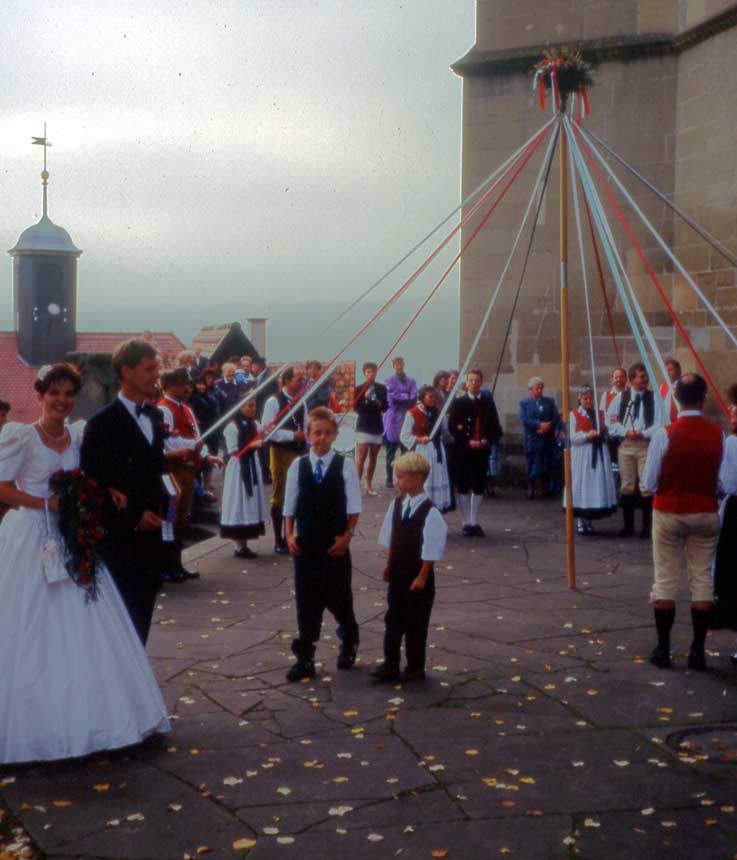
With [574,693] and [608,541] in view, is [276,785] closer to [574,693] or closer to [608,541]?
[574,693]

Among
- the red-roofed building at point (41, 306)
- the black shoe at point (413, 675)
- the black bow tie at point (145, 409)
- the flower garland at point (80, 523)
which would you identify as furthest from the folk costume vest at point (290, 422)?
the red-roofed building at point (41, 306)

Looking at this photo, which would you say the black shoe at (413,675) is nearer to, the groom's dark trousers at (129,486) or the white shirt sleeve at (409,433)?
the groom's dark trousers at (129,486)

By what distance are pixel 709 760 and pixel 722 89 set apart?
10.5 m

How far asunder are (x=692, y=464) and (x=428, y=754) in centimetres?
260

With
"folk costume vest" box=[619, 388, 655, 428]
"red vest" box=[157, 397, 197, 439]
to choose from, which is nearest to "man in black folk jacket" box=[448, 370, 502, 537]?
"folk costume vest" box=[619, 388, 655, 428]

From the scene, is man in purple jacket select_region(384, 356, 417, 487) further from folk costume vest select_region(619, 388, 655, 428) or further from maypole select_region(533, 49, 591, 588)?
maypole select_region(533, 49, 591, 588)

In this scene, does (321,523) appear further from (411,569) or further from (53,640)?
(53,640)

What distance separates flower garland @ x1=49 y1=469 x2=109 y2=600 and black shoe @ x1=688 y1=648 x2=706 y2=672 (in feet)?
11.9

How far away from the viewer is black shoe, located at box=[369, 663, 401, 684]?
21.0 feet

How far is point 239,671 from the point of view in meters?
6.61

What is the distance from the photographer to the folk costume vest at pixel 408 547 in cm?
654

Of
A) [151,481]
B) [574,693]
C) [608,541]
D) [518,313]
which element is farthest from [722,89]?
[151,481]

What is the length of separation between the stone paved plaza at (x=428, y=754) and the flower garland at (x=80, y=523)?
40 centimetres

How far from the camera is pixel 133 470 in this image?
548 centimetres
